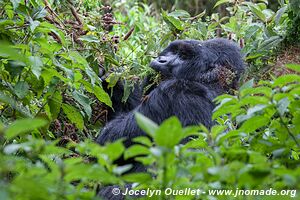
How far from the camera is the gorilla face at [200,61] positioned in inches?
158

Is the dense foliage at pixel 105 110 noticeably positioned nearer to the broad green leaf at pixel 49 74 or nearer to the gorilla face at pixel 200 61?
the broad green leaf at pixel 49 74

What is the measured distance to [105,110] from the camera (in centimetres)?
400

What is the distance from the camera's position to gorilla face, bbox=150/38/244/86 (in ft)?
13.2

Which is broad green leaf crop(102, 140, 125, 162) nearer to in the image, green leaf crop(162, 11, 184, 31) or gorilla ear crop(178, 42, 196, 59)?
gorilla ear crop(178, 42, 196, 59)

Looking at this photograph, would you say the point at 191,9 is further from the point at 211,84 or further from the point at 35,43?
the point at 35,43

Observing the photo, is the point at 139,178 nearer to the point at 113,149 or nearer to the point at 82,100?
the point at 113,149

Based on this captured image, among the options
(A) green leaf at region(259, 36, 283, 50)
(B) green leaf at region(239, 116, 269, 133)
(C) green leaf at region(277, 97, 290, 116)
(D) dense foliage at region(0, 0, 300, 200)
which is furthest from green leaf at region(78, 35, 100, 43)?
(C) green leaf at region(277, 97, 290, 116)

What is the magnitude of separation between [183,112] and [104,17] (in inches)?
37.1

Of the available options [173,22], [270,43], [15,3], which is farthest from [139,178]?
[173,22]

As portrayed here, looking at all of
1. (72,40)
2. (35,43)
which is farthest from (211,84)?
(35,43)

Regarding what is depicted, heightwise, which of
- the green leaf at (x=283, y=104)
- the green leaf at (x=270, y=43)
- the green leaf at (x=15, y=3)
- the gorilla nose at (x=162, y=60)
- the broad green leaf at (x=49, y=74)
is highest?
the green leaf at (x=15, y=3)

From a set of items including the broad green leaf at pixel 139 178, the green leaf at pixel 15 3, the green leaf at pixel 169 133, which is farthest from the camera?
the green leaf at pixel 15 3

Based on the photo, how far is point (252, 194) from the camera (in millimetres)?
1570

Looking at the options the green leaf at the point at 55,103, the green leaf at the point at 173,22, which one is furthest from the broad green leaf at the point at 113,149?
the green leaf at the point at 173,22
